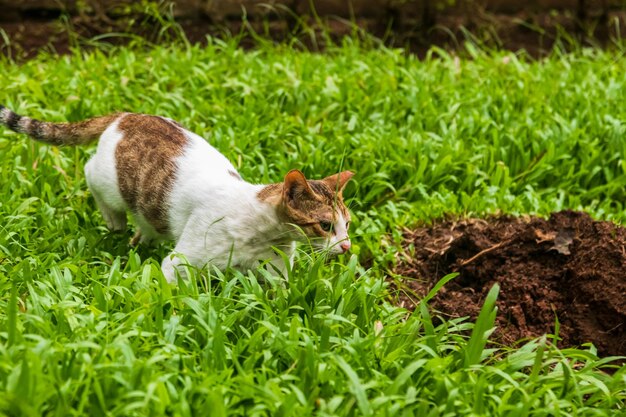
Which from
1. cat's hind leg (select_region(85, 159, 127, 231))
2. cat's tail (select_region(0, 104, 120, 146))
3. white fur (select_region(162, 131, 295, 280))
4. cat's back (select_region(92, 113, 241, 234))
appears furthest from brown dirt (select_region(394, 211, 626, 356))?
cat's tail (select_region(0, 104, 120, 146))

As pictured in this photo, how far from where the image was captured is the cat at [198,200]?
A: 393 centimetres

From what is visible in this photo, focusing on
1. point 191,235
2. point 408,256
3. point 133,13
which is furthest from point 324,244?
point 133,13

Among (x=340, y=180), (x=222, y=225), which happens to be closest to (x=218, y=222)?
(x=222, y=225)

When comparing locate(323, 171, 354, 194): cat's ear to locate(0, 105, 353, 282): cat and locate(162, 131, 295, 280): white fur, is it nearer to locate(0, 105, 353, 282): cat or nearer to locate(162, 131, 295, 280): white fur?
locate(0, 105, 353, 282): cat

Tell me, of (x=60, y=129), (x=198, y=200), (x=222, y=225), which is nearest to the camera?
(x=222, y=225)

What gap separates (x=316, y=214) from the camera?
3.91 meters

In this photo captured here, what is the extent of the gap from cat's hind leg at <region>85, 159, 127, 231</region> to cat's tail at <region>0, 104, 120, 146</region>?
0.20 m

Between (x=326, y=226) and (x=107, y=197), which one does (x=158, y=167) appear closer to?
(x=107, y=197)

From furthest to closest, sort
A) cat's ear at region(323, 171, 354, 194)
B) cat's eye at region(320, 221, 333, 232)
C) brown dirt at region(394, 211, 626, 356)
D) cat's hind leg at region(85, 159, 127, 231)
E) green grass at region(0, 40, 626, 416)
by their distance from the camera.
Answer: cat's hind leg at region(85, 159, 127, 231) → brown dirt at region(394, 211, 626, 356) → cat's ear at region(323, 171, 354, 194) → cat's eye at region(320, 221, 333, 232) → green grass at region(0, 40, 626, 416)

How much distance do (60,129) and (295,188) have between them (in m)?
1.60

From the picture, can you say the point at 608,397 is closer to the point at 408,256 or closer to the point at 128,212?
the point at 408,256

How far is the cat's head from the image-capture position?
3.87 m

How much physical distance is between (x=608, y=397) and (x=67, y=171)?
11.1 ft

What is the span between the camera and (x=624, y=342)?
4.15m
